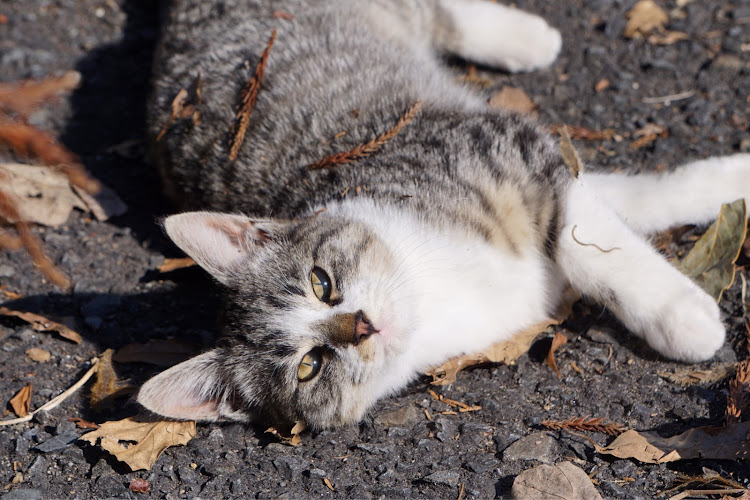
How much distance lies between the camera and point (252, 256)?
3.24 metres

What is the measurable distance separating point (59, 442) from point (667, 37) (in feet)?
14.0

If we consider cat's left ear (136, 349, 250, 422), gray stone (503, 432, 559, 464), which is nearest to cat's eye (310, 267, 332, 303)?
cat's left ear (136, 349, 250, 422)

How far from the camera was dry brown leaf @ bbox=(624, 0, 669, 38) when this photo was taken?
4.71m

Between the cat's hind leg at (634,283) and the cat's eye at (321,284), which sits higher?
the cat's hind leg at (634,283)

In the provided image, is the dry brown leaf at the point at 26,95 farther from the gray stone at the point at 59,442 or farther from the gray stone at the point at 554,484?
the gray stone at the point at 554,484

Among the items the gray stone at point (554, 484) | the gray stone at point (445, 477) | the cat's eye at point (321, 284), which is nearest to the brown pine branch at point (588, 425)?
the gray stone at point (554, 484)

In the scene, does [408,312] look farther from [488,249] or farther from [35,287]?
[35,287]

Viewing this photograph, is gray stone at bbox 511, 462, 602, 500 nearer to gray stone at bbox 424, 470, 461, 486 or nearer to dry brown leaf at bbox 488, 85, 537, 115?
gray stone at bbox 424, 470, 461, 486

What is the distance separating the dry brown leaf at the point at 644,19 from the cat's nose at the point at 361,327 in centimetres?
310

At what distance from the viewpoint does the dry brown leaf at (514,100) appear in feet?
14.5

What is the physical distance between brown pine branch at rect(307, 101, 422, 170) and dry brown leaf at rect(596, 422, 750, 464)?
1708 mm

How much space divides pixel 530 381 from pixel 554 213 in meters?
0.76

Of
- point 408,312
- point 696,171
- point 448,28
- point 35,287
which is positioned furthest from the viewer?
point 448,28

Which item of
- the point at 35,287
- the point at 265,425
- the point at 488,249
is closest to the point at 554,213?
the point at 488,249
